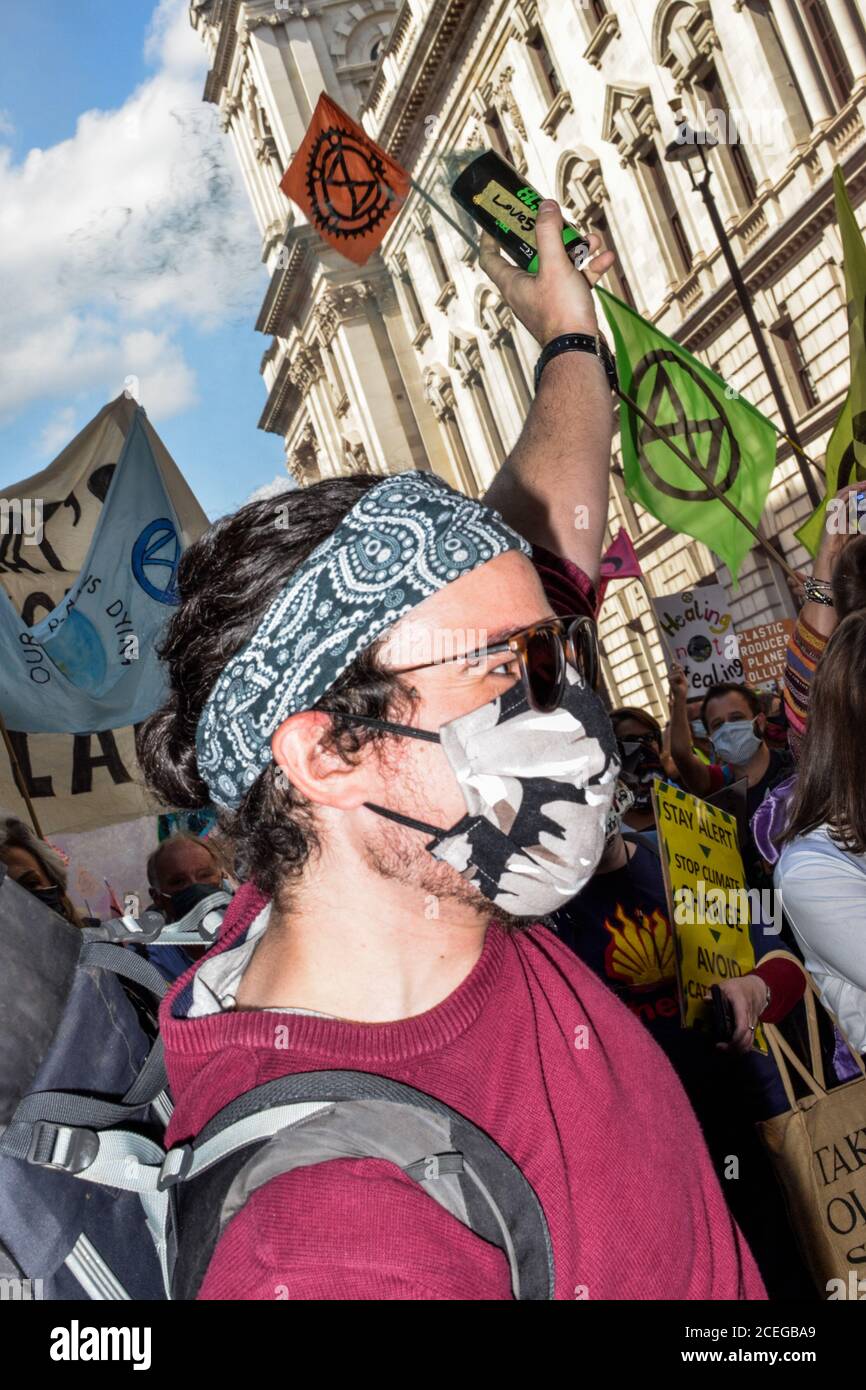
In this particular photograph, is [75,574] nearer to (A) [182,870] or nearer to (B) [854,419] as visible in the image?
(A) [182,870]

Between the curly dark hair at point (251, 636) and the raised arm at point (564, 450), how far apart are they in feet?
1.79

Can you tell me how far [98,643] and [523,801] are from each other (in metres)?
5.80

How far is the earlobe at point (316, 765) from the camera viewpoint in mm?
1619

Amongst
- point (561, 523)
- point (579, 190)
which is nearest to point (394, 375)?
point (579, 190)

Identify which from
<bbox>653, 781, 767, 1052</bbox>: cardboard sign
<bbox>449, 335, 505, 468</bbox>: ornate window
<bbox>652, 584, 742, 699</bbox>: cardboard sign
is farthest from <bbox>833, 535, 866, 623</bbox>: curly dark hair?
<bbox>449, 335, 505, 468</bbox>: ornate window

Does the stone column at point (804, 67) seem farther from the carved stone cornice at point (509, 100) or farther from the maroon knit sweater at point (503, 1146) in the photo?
the maroon knit sweater at point (503, 1146)

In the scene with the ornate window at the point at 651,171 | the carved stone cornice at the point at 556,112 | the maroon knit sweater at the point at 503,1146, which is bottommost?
the maroon knit sweater at the point at 503,1146

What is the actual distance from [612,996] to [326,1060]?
524 millimetres

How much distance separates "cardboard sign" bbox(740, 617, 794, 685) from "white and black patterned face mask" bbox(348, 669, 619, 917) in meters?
10.4

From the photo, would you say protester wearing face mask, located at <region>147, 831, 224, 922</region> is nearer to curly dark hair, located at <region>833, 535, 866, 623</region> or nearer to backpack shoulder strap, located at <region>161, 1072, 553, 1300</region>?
curly dark hair, located at <region>833, 535, 866, 623</region>

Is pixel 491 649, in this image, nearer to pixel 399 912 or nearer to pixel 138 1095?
pixel 399 912

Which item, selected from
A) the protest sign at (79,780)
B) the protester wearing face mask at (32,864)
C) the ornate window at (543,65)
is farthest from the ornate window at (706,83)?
the protester wearing face mask at (32,864)

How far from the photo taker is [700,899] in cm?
376

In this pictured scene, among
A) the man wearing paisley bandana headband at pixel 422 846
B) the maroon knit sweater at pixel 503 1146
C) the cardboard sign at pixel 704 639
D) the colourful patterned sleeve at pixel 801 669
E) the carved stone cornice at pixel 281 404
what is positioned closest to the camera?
the maroon knit sweater at pixel 503 1146
